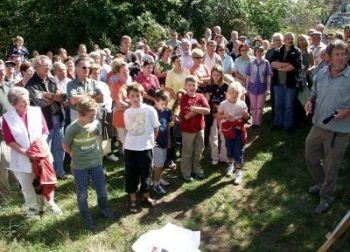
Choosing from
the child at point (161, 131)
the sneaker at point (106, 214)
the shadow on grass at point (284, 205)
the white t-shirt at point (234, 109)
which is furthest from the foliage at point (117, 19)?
the sneaker at point (106, 214)

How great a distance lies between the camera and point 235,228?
568 centimetres

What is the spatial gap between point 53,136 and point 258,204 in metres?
3.31

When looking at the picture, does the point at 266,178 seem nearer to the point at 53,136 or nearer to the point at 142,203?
the point at 142,203

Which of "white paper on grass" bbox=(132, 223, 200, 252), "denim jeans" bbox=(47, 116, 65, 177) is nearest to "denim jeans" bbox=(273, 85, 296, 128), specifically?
"white paper on grass" bbox=(132, 223, 200, 252)

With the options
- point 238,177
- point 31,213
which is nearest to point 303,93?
point 238,177

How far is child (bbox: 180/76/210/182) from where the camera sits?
670 centimetres

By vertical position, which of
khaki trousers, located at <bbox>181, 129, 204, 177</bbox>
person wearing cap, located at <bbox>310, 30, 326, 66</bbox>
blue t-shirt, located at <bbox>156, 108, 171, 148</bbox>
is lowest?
khaki trousers, located at <bbox>181, 129, 204, 177</bbox>

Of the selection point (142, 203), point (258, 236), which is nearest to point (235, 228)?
point (258, 236)

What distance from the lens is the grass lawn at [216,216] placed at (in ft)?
17.5

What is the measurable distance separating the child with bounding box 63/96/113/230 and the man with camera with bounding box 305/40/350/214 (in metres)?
2.79

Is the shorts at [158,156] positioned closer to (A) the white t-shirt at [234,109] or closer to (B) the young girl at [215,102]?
(A) the white t-shirt at [234,109]

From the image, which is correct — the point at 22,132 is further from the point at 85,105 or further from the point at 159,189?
the point at 159,189

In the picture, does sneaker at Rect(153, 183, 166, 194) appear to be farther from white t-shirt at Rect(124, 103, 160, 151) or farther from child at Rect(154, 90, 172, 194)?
white t-shirt at Rect(124, 103, 160, 151)

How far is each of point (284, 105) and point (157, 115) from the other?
3376mm
